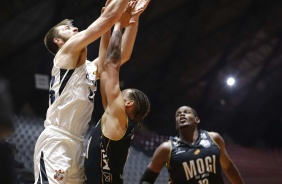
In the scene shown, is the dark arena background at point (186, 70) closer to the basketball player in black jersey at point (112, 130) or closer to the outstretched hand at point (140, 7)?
the outstretched hand at point (140, 7)

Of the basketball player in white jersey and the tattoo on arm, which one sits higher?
the tattoo on arm

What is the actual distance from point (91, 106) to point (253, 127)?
324 inches

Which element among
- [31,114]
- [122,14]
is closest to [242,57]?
[31,114]

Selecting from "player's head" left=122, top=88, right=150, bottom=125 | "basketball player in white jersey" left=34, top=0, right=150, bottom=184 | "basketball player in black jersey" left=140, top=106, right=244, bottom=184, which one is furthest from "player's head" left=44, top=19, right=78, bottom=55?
"basketball player in black jersey" left=140, top=106, right=244, bottom=184

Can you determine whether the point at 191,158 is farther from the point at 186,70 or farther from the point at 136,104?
the point at 186,70

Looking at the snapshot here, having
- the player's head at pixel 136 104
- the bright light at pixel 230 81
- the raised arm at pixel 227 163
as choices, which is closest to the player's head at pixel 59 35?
the player's head at pixel 136 104

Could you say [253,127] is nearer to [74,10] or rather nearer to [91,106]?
[74,10]

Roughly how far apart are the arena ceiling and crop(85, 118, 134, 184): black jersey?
5054 mm

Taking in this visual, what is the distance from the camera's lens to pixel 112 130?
7.86ft

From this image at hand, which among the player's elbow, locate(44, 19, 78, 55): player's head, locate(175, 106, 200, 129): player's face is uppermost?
the player's elbow

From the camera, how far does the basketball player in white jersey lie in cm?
248

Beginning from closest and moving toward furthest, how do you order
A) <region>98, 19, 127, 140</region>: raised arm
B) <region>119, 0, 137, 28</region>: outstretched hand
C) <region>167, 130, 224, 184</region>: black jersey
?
<region>98, 19, 127, 140</region>: raised arm, <region>119, 0, 137, 28</region>: outstretched hand, <region>167, 130, 224, 184</region>: black jersey

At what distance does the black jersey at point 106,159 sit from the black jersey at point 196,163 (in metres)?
1.54

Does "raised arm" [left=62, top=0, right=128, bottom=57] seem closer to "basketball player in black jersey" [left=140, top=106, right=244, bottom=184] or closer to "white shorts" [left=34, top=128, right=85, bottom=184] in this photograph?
"white shorts" [left=34, top=128, right=85, bottom=184]
